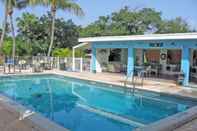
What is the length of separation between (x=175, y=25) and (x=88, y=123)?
3279 centimetres

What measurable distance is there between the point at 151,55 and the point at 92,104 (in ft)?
34.8

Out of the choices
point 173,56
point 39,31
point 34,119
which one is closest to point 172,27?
point 39,31

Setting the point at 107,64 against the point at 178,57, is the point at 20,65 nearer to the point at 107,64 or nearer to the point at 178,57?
the point at 107,64

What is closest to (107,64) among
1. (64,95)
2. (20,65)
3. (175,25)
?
(20,65)

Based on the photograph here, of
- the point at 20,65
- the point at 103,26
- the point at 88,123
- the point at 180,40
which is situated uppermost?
the point at 103,26

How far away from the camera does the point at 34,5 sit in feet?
67.6

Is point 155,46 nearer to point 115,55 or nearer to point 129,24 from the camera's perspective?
point 115,55

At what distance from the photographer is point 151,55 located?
20.4 metres

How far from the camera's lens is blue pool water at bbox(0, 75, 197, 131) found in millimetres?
8352

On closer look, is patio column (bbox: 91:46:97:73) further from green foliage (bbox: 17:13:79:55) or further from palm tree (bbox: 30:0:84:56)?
green foliage (bbox: 17:13:79:55)

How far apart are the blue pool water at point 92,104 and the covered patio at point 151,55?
3.05m

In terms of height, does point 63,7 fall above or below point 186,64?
above

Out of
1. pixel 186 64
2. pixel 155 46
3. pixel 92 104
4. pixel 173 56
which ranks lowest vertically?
pixel 92 104

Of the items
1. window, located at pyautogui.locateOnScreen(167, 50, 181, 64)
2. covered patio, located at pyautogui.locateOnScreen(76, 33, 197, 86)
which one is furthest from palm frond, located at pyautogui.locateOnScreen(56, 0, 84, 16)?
window, located at pyautogui.locateOnScreen(167, 50, 181, 64)
